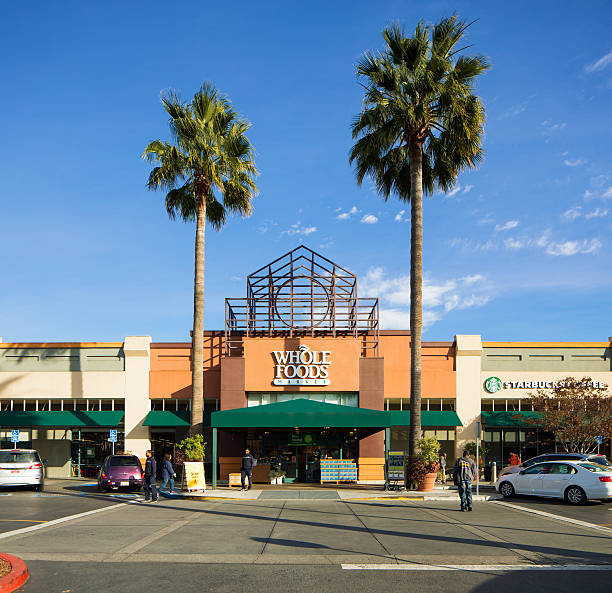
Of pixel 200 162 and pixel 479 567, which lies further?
pixel 200 162

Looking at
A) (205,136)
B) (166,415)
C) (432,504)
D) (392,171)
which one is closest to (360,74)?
(392,171)

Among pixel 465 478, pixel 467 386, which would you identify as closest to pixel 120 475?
pixel 465 478

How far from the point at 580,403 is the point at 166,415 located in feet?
69.9

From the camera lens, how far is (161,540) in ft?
46.5

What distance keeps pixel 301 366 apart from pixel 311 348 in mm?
1091

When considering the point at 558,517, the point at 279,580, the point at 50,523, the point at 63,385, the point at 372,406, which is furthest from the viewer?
the point at 63,385

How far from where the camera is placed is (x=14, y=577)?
9648 mm

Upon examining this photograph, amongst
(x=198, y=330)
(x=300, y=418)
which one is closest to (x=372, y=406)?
(x=300, y=418)

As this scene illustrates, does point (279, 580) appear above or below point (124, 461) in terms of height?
above

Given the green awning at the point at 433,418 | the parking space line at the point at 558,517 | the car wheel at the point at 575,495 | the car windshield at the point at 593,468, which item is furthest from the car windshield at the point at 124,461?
the car windshield at the point at 593,468

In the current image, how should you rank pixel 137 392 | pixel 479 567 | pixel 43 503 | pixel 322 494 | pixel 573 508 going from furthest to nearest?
pixel 137 392 < pixel 322 494 < pixel 43 503 < pixel 573 508 < pixel 479 567

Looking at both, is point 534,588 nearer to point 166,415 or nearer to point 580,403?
point 580,403

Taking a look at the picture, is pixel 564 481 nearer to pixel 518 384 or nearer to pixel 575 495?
pixel 575 495

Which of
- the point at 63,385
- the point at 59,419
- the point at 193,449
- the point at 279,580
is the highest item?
the point at 63,385
